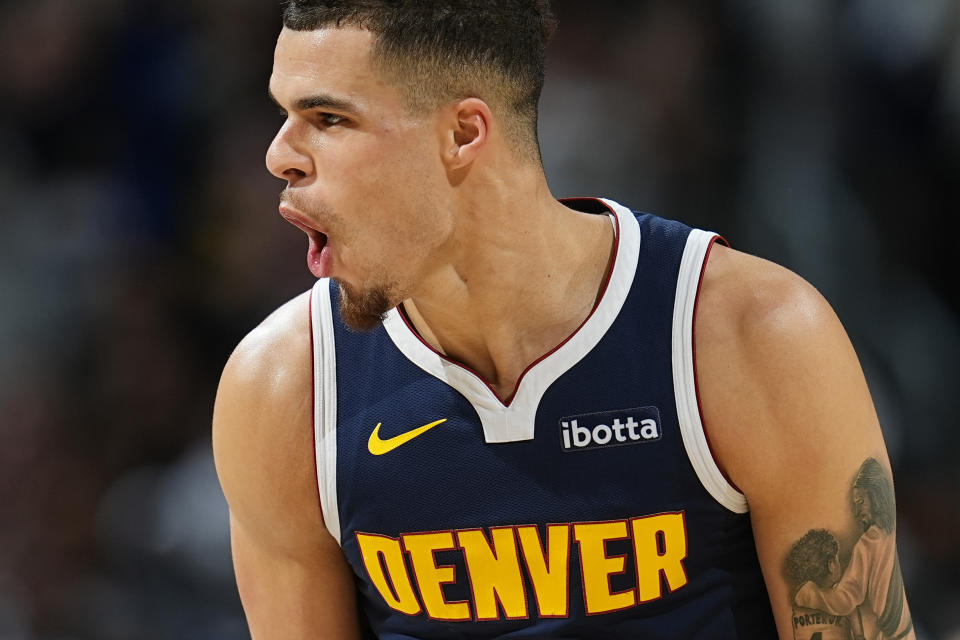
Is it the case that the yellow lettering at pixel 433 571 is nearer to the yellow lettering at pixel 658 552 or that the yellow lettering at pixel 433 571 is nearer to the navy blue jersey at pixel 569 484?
the navy blue jersey at pixel 569 484

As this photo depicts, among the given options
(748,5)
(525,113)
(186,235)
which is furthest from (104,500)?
(748,5)

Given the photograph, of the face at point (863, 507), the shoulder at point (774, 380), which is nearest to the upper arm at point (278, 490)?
the shoulder at point (774, 380)

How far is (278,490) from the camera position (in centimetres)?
223

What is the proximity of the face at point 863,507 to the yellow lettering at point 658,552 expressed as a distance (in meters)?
0.31

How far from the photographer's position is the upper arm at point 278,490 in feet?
7.30

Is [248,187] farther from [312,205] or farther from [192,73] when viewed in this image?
[312,205]

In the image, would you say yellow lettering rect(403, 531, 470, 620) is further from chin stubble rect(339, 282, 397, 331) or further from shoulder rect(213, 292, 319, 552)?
chin stubble rect(339, 282, 397, 331)

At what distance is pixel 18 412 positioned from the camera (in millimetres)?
3984

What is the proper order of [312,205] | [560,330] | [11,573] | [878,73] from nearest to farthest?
[312,205]
[560,330]
[878,73]
[11,573]

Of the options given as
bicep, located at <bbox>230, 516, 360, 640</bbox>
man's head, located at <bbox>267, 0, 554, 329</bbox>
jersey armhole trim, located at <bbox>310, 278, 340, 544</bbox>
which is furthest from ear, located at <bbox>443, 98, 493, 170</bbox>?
bicep, located at <bbox>230, 516, 360, 640</bbox>

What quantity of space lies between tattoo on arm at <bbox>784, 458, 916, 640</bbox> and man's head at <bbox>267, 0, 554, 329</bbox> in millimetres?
844

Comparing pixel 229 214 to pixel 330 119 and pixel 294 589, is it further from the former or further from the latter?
pixel 330 119

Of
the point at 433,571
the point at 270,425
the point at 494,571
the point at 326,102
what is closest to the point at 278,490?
the point at 270,425

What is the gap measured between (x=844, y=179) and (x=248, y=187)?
80.5 inches
